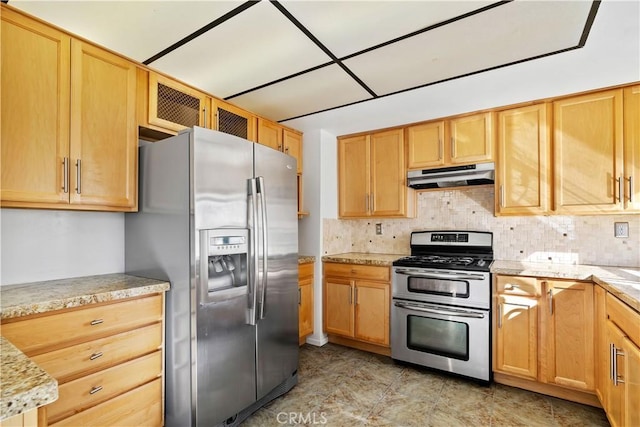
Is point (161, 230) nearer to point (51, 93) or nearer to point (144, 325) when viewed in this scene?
point (144, 325)

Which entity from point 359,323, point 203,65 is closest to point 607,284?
point 359,323

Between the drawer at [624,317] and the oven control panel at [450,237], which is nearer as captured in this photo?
the drawer at [624,317]

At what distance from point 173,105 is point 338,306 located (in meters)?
2.32

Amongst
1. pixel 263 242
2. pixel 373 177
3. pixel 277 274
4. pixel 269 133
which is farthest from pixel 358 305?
pixel 269 133

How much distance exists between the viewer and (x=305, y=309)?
3277 millimetres

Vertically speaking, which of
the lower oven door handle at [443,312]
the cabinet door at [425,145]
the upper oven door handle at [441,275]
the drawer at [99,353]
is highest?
the cabinet door at [425,145]

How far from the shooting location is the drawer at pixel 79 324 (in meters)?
1.40

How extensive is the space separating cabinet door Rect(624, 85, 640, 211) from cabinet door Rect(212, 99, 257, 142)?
9.36ft

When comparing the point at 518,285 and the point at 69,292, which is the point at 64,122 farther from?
the point at 518,285

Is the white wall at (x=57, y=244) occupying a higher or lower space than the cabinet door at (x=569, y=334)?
higher

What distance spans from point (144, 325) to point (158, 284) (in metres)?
0.23

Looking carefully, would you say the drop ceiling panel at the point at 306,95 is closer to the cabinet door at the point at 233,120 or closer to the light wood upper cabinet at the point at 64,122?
the cabinet door at the point at 233,120

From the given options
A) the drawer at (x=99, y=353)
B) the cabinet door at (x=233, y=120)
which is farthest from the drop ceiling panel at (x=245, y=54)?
the drawer at (x=99, y=353)

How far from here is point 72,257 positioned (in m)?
2.05
